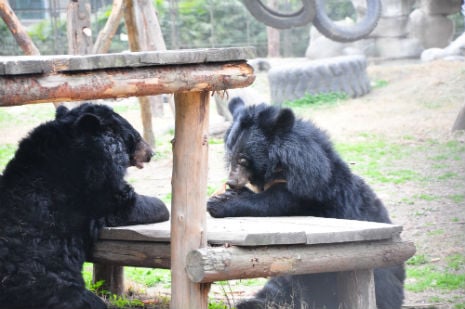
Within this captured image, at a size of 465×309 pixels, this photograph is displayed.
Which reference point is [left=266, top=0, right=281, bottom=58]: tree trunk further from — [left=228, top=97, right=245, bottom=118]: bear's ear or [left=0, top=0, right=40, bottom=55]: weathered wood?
[left=228, top=97, right=245, bottom=118]: bear's ear

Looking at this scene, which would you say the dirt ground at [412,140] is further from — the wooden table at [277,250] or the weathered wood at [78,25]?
the weathered wood at [78,25]

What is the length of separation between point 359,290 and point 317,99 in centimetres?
1181

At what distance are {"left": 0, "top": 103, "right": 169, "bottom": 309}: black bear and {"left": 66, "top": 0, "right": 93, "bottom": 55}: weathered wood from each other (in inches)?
229

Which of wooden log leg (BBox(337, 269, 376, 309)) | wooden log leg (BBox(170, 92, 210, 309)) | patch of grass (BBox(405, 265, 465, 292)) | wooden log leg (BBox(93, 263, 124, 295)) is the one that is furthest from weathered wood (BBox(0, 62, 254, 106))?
patch of grass (BBox(405, 265, 465, 292))

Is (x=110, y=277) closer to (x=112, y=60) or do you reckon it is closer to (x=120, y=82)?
(x=120, y=82)

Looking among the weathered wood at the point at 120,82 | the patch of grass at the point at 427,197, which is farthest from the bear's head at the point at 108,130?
the patch of grass at the point at 427,197

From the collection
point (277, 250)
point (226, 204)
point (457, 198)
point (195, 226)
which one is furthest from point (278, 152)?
point (457, 198)

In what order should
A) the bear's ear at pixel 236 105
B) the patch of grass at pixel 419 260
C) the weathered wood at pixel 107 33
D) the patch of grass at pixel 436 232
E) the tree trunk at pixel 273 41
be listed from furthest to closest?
the tree trunk at pixel 273 41 → the weathered wood at pixel 107 33 → the patch of grass at pixel 436 232 → the patch of grass at pixel 419 260 → the bear's ear at pixel 236 105

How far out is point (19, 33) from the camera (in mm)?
9977

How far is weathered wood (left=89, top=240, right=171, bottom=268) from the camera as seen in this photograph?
445 cm

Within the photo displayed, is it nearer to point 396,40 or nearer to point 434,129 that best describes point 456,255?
point 434,129

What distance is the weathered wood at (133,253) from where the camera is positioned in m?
4.45

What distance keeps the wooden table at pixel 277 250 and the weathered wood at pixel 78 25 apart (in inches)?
240

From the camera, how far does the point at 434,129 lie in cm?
1231
